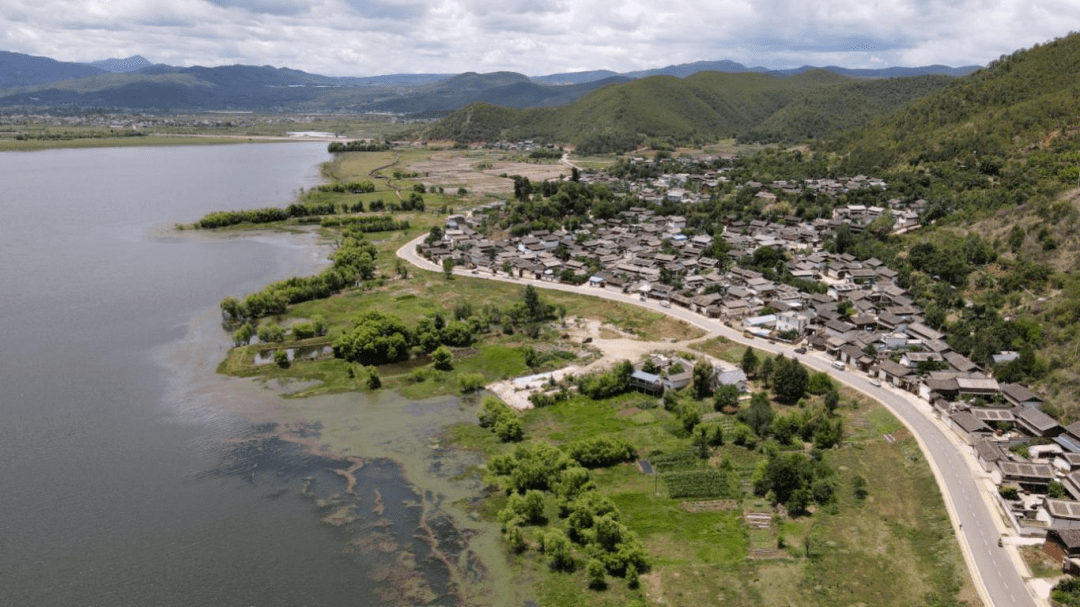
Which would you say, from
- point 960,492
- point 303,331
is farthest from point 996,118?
point 303,331

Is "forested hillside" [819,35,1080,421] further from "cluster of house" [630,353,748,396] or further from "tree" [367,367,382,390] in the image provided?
"tree" [367,367,382,390]

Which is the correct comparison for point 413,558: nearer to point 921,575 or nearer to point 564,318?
point 921,575

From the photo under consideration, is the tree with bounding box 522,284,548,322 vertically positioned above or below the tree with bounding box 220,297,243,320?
above

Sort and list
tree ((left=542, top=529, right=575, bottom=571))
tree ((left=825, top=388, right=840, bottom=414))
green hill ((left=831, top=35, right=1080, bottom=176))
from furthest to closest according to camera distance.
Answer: green hill ((left=831, top=35, right=1080, bottom=176)), tree ((left=825, top=388, right=840, bottom=414)), tree ((left=542, top=529, right=575, bottom=571))

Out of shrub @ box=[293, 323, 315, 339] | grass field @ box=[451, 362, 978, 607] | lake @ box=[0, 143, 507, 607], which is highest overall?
shrub @ box=[293, 323, 315, 339]

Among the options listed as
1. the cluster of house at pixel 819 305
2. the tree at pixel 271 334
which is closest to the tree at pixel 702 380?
the cluster of house at pixel 819 305

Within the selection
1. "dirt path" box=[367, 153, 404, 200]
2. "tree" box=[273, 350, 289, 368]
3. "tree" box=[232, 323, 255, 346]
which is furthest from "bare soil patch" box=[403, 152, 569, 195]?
"tree" box=[273, 350, 289, 368]

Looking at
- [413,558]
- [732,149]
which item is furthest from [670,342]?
[732,149]
